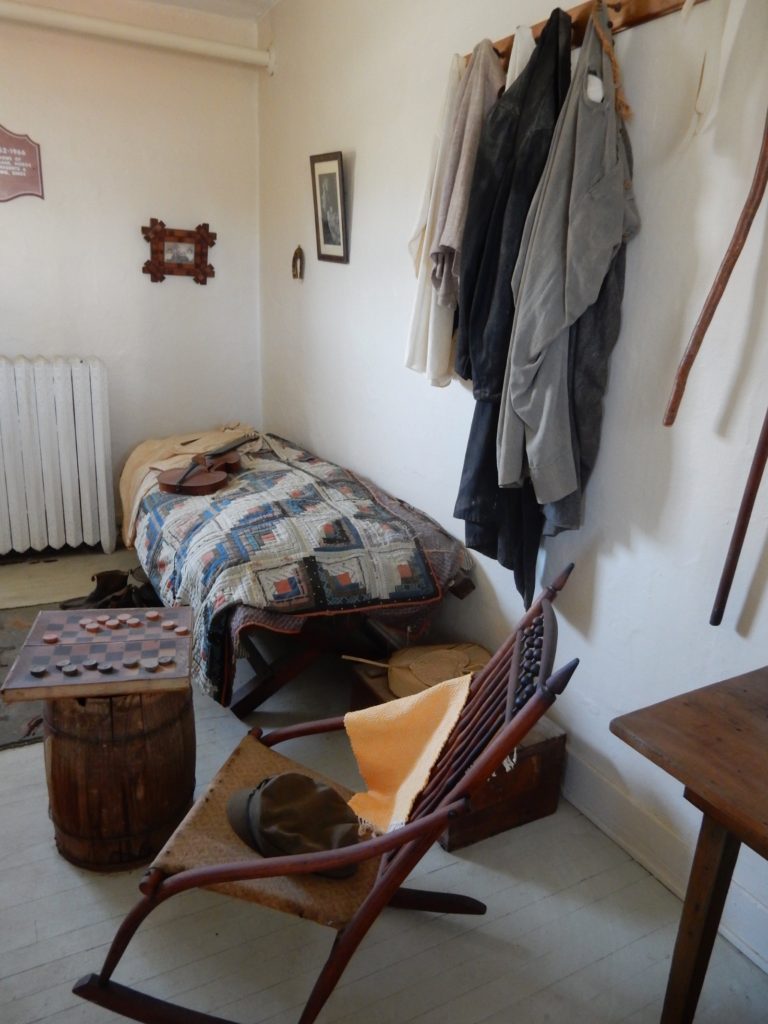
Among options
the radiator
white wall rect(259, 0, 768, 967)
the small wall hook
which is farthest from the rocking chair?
the small wall hook

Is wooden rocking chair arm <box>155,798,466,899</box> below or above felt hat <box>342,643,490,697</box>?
above

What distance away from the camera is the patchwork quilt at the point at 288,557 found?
2.30m

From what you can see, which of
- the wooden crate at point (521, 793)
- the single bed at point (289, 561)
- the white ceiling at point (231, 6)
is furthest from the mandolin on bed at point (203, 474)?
the white ceiling at point (231, 6)

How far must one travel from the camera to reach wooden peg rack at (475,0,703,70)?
66.3 inches

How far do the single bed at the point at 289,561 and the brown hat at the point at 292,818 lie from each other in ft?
2.44

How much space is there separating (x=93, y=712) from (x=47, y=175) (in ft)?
9.64

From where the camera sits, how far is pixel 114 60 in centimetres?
361

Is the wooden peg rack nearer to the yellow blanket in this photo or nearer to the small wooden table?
the yellow blanket

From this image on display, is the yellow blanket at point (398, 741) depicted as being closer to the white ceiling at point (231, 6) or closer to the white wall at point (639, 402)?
the white wall at point (639, 402)

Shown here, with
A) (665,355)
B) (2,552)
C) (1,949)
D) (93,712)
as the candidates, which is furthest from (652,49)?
(2,552)

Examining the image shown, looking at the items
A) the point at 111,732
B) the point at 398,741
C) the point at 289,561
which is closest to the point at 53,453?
the point at 289,561

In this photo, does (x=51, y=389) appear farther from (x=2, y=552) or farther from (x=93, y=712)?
(x=93, y=712)

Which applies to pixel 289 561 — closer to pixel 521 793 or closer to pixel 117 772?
pixel 117 772

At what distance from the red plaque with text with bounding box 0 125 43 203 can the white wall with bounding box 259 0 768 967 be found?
148 cm
